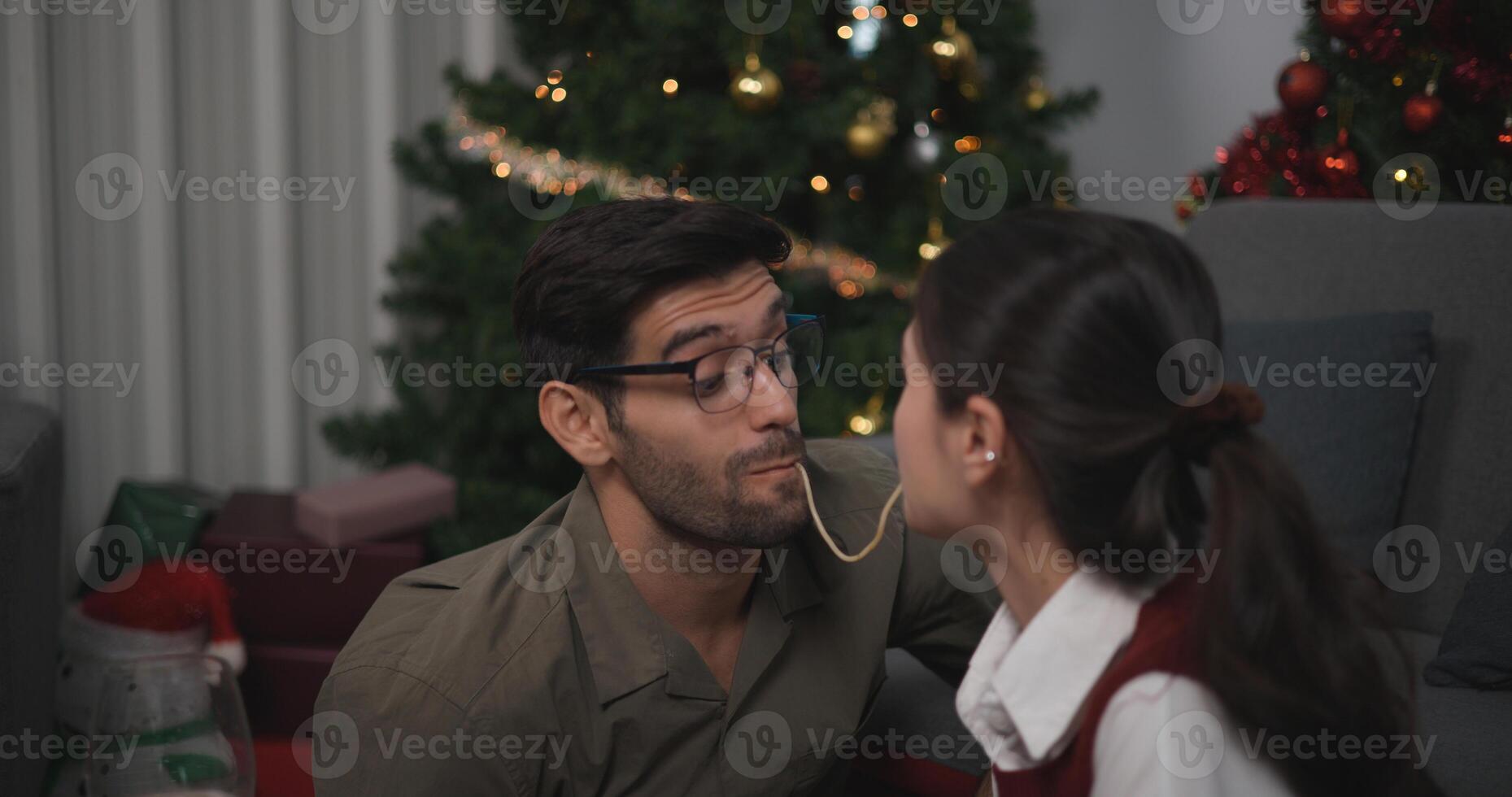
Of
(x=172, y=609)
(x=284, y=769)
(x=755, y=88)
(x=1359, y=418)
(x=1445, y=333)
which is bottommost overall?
(x=284, y=769)

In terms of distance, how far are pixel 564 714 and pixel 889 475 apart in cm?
60

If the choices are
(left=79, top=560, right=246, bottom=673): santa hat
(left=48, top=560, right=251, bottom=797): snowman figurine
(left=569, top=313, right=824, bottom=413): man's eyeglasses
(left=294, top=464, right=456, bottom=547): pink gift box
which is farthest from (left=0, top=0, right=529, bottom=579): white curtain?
(left=569, top=313, right=824, bottom=413): man's eyeglasses

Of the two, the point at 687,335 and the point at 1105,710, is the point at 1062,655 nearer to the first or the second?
the point at 1105,710

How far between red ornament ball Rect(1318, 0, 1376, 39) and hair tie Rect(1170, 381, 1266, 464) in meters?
1.40

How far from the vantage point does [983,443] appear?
0.96m

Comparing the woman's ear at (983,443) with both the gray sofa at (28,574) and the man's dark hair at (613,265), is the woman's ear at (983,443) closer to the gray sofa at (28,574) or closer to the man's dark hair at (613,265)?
the man's dark hair at (613,265)

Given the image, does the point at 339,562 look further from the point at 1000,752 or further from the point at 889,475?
the point at 1000,752

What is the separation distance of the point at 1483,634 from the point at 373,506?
1.80 metres

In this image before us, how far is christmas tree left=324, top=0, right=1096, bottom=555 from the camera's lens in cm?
Answer: 243

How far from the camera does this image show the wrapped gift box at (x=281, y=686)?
2199mm

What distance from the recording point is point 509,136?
8.23 feet

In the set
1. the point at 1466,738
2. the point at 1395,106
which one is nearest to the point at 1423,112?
the point at 1395,106

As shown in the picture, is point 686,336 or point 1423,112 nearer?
point 686,336

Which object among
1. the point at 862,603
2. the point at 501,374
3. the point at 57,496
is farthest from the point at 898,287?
the point at 57,496
